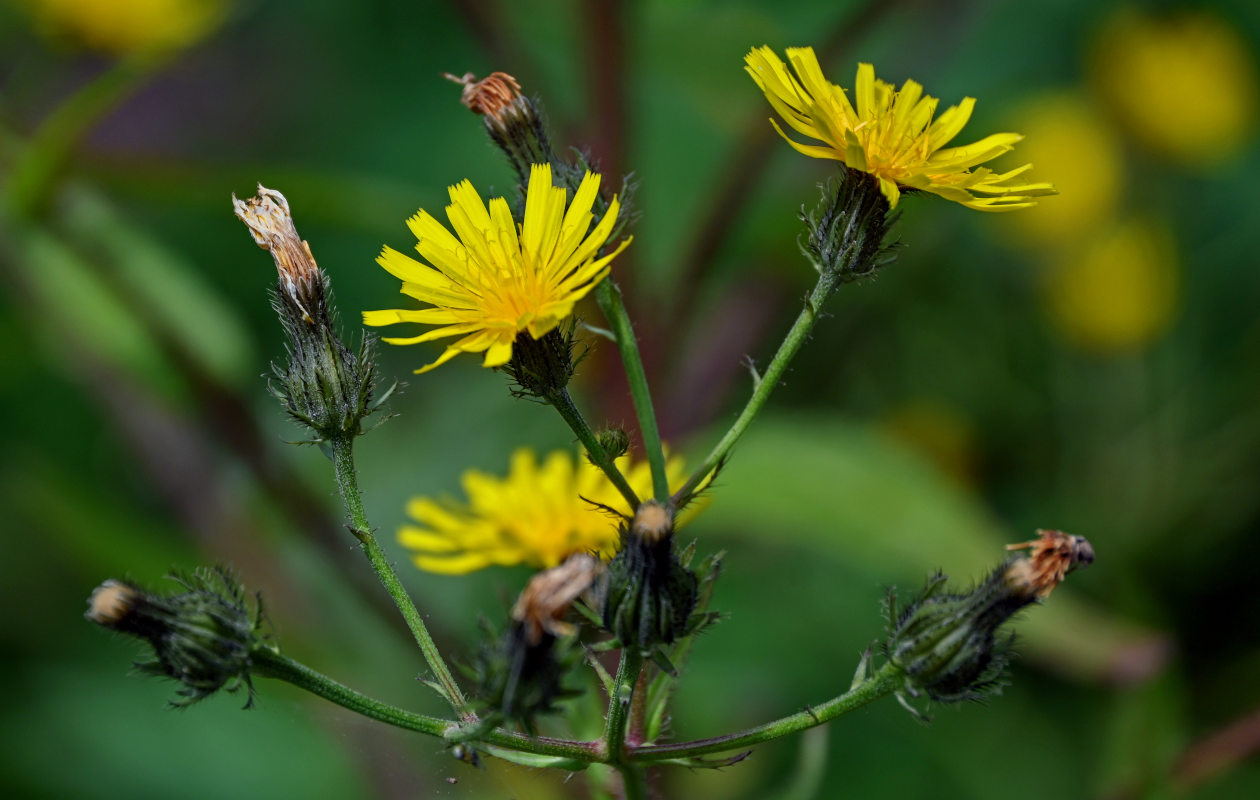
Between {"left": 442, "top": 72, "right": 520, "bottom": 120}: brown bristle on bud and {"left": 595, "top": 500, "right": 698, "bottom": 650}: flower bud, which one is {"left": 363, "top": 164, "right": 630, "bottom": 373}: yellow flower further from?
{"left": 595, "top": 500, "right": 698, "bottom": 650}: flower bud

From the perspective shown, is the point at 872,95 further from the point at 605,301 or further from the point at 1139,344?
the point at 1139,344

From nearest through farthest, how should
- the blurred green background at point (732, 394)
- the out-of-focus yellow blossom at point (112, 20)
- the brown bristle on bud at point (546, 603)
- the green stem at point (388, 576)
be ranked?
the brown bristle on bud at point (546, 603) < the green stem at point (388, 576) < the blurred green background at point (732, 394) < the out-of-focus yellow blossom at point (112, 20)

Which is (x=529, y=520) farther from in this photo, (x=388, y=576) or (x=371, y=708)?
(x=371, y=708)

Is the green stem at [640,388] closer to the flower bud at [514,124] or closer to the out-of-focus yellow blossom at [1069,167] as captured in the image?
the flower bud at [514,124]

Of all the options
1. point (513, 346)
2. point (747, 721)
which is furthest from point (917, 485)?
point (513, 346)

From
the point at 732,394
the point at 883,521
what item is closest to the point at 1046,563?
the point at 883,521

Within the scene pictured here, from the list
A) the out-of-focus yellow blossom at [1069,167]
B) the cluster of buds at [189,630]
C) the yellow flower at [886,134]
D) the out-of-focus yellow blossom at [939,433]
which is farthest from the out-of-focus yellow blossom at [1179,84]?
the cluster of buds at [189,630]
